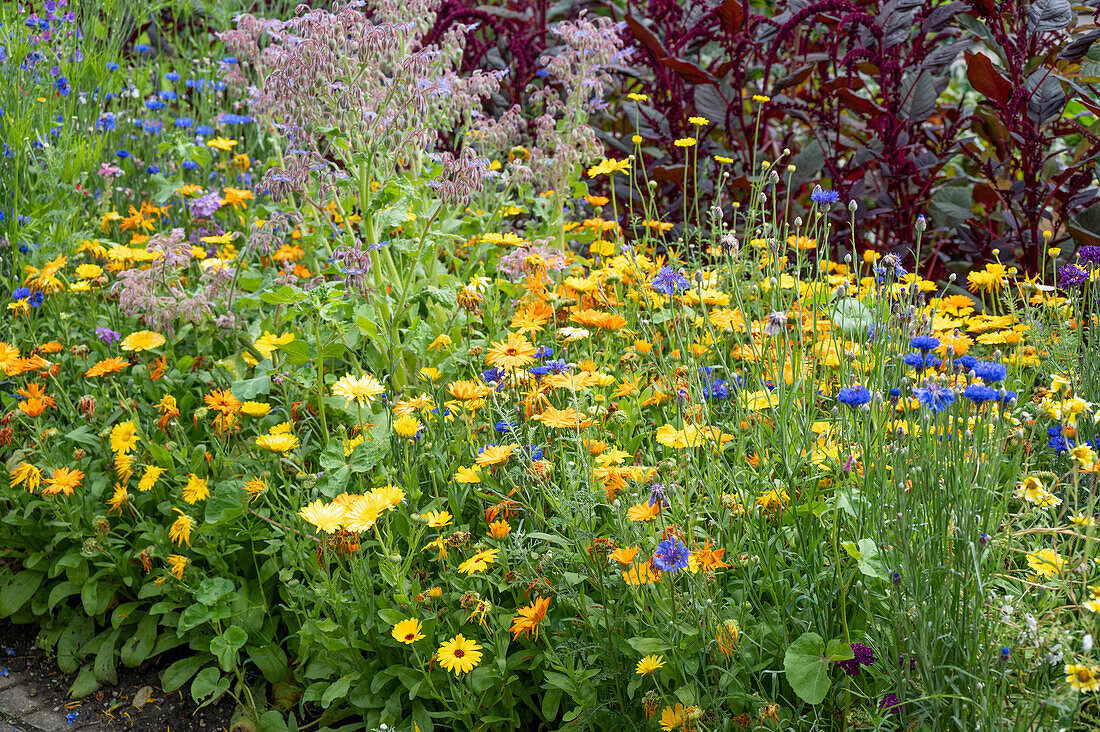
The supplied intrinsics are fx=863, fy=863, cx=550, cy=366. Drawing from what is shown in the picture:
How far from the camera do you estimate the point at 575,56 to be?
330 cm

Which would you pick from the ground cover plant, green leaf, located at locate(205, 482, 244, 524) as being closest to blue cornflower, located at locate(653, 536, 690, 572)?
the ground cover plant

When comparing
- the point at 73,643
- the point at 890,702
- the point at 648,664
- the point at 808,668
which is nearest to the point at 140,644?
the point at 73,643

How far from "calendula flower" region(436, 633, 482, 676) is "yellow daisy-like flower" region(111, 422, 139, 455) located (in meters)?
1.13

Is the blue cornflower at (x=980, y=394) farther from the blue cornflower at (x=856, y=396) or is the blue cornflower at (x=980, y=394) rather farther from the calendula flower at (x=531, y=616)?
the calendula flower at (x=531, y=616)

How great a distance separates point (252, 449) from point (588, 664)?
3.95 ft

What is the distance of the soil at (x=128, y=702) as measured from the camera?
2.23m

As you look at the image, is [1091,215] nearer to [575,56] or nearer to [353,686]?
[575,56]

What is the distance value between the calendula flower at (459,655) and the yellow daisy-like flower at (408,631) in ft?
0.21

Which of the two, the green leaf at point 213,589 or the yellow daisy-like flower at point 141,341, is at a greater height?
the yellow daisy-like flower at point 141,341

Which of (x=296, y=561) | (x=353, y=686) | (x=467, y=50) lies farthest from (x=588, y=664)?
(x=467, y=50)

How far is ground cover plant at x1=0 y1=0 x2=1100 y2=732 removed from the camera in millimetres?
1499

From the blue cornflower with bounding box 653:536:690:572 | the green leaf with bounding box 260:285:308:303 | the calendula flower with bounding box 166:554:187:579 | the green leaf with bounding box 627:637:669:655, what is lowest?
the calendula flower with bounding box 166:554:187:579

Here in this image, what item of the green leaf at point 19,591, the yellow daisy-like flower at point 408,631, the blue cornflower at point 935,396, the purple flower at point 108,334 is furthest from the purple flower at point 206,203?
the blue cornflower at point 935,396

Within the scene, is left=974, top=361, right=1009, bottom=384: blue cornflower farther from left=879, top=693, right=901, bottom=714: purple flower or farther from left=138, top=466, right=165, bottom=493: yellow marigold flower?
left=138, top=466, right=165, bottom=493: yellow marigold flower
